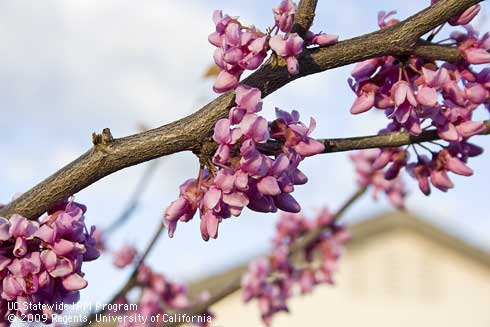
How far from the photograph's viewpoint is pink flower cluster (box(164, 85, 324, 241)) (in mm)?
2066

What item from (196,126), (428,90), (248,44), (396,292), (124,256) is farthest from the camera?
(396,292)

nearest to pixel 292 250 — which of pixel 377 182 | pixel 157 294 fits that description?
pixel 377 182

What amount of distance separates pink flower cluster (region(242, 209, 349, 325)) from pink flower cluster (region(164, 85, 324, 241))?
12.4 feet

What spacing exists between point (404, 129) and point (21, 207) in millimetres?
1213

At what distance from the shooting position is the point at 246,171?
211 centimetres

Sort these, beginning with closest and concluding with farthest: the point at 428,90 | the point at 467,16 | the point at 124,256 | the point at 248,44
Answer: the point at 248,44 < the point at 428,90 < the point at 467,16 < the point at 124,256

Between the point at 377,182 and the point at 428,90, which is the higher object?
the point at 377,182

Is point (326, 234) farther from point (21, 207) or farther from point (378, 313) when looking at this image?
point (378, 313)

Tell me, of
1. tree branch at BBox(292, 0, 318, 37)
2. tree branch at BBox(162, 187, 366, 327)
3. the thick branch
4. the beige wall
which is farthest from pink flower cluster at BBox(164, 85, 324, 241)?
the beige wall

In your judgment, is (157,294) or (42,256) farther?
(157,294)

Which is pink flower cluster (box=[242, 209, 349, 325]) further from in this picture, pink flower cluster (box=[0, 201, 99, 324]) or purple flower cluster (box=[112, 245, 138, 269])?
pink flower cluster (box=[0, 201, 99, 324])

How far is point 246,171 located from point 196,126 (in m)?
0.18

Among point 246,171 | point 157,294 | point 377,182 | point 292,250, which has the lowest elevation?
point 246,171

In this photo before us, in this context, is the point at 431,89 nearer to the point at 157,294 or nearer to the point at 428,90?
the point at 428,90
